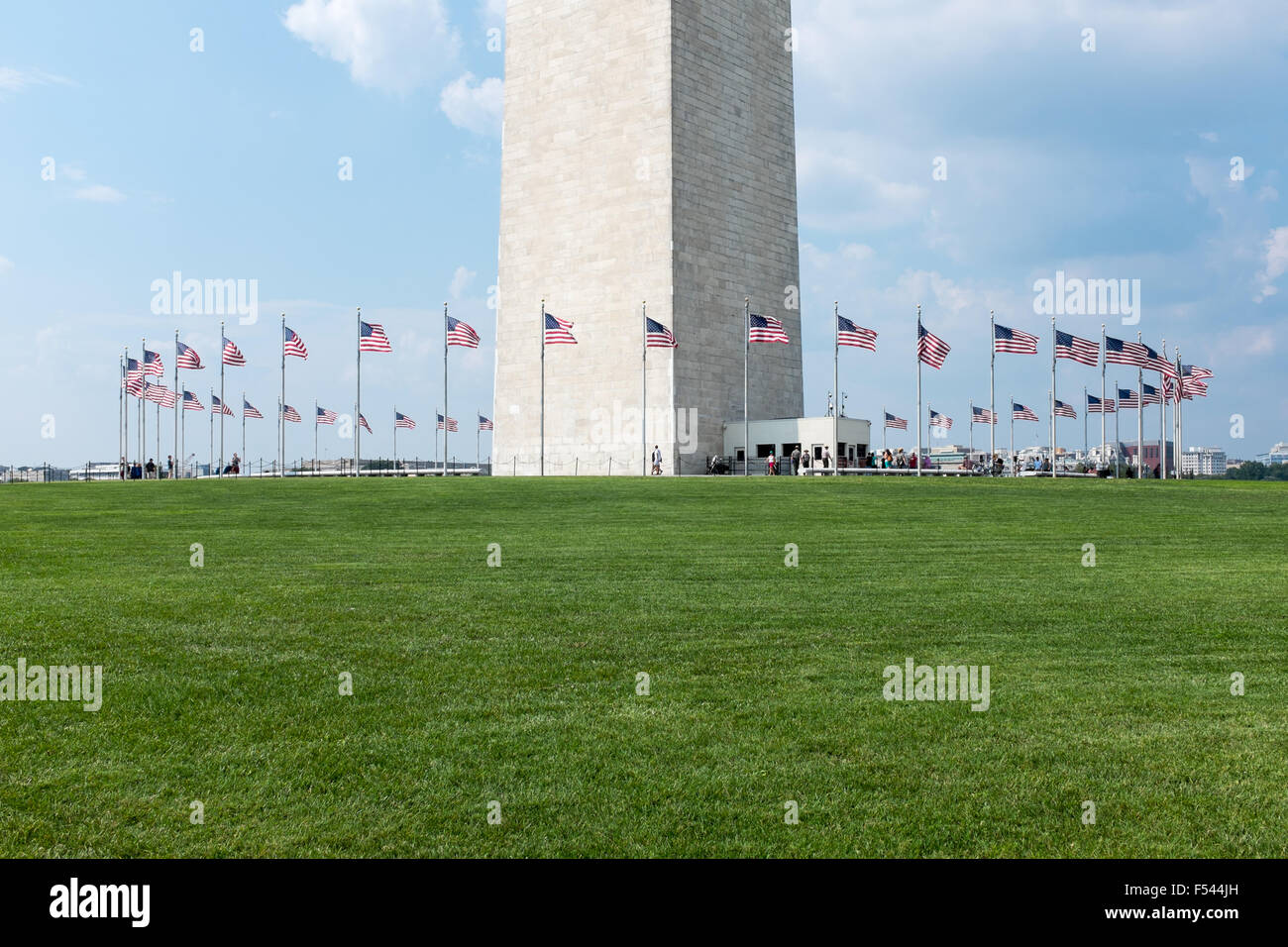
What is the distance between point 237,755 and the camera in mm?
7914

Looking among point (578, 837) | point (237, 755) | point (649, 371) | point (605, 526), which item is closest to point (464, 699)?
point (237, 755)

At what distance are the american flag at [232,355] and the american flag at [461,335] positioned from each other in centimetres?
1175

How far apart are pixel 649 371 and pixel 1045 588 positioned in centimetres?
4884

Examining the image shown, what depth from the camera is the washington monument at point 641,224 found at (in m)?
63.9

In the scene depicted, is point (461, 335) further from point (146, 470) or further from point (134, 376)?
point (146, 470)

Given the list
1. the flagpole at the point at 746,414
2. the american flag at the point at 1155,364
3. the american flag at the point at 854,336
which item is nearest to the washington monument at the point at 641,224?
the flagpole at the point at 746,414

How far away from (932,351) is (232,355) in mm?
35564

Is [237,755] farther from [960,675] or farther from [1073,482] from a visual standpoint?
[1073,482]

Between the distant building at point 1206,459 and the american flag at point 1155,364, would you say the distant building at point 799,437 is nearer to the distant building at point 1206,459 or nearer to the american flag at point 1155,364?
the american flag at point 1155,364

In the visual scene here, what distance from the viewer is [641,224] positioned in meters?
64.6

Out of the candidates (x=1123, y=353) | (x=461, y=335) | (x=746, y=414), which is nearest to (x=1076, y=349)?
(x=1123, y=353)

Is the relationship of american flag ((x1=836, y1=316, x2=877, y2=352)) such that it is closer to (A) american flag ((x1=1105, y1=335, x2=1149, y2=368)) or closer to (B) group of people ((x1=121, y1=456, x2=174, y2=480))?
(A) american flag ((x1=1105, y1=335, x2=1149, y2=368))

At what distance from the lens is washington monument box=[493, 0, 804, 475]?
6391 cm

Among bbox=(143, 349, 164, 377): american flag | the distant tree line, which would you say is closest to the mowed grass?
bbox=(143, 349, 164, 377): american flag
